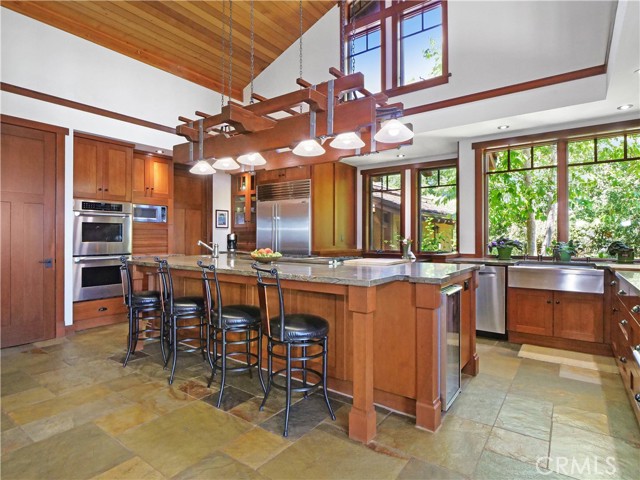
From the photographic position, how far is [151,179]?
541 cm

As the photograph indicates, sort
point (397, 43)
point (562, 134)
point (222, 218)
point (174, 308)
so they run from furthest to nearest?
point (222, 218) → point (397, 43) → point (562, 134) → point (174, 308)

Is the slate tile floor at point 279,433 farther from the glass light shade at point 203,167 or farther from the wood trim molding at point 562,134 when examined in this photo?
the wood trim molding at point 562,134

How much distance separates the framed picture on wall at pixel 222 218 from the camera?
6.52 m

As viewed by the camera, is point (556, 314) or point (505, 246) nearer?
point (556, 314)

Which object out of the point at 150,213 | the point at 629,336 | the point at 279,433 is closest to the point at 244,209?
the point at 150,213

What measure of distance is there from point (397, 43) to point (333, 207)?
8.51 feet

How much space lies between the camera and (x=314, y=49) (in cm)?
551

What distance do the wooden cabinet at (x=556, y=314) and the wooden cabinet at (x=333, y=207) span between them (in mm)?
2803

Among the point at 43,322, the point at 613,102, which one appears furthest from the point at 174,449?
the point at 613,102

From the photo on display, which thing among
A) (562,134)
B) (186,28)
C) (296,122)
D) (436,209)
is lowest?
(436,209)

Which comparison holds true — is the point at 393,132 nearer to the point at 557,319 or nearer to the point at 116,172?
the point at 557,319

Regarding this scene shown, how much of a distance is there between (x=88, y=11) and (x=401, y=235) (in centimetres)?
528

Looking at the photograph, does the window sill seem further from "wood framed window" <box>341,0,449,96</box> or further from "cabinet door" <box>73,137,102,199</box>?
"cabinet door" <box>73,137,102,199</box>

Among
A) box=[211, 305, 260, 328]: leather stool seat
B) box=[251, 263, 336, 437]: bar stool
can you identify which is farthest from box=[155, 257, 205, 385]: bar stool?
box=[251, 263, 336, 437]: bar stool
